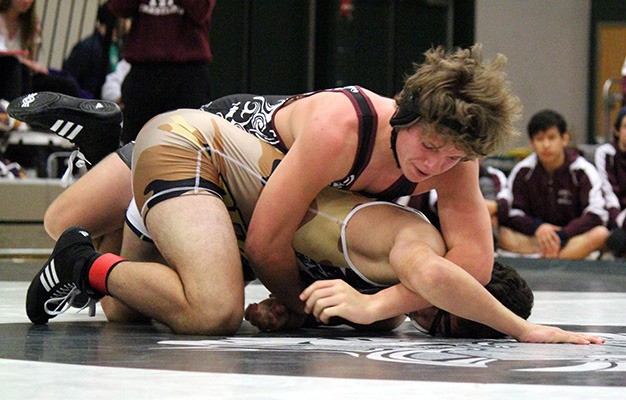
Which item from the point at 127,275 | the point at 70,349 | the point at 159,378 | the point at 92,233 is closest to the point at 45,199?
the point at 92,233

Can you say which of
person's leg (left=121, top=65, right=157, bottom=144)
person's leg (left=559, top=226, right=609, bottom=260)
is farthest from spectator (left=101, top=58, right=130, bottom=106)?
person's leg (left=559, top=226, right=609, bottom=260)

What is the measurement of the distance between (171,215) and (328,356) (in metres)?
0.60

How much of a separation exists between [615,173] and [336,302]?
4.12m

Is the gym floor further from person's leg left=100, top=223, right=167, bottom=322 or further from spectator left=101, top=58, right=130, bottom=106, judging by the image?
spectator left=101, top=58, right=130, bottom=106

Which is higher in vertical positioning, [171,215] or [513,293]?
[171,215]

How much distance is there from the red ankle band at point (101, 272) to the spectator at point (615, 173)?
3.95 m

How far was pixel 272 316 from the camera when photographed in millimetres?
2568

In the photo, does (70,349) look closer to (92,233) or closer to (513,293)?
(92,233)

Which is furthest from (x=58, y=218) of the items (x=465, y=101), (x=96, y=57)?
(x=96, y=57)

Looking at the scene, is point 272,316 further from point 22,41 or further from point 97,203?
point 22,41

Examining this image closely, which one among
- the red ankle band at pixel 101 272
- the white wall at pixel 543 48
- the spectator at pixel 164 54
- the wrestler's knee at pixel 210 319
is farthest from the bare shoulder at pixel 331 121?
the white wall at pixel 543 48

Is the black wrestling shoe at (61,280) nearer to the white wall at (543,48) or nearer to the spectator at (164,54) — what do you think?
the spectator at (164,54)

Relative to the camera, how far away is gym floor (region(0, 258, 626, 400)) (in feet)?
5.30

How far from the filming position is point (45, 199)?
5.52 m
